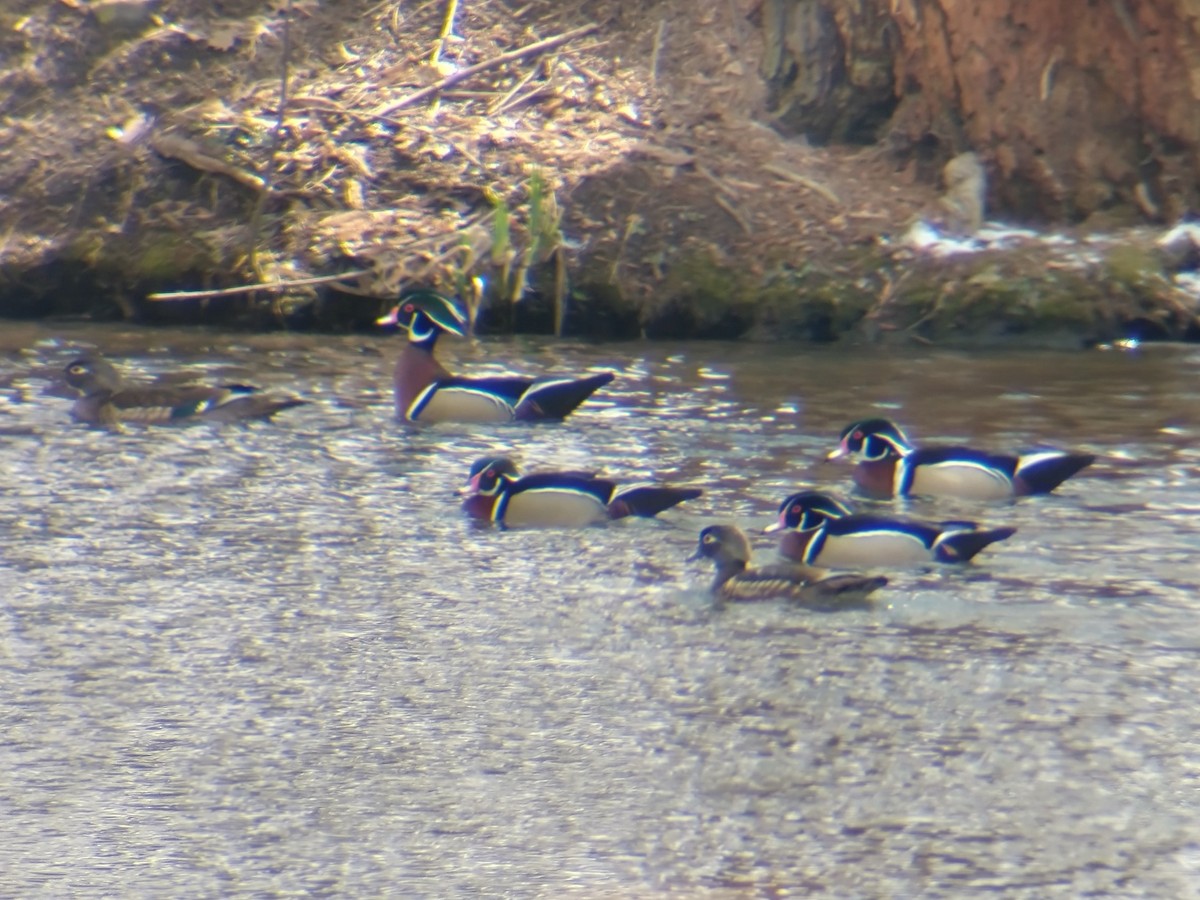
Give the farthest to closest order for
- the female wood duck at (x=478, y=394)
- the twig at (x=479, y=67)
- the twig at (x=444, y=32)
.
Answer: the twig at (x=444, y=32), the twig at (x=479, y=67), the female wood duck at (x=478, y=394)

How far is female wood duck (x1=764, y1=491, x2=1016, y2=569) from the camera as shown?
26.9 feet

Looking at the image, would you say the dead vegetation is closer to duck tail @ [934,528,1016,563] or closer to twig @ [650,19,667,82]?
twig @ [650,19,667,82]

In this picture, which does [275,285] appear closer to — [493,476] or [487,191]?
[487,191]

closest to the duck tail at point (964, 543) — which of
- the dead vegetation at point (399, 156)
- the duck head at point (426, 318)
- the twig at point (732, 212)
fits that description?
the duck head at point (426, 318)

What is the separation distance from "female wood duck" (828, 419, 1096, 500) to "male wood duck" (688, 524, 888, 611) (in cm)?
159

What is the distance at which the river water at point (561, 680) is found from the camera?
Answer: 5.38 meters

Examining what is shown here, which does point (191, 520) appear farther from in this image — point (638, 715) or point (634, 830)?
point (634, 830)

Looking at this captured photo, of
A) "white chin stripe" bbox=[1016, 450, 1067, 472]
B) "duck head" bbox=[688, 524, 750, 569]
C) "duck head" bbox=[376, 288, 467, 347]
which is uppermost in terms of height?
"duck head" bbox=[376, 288, 467, 347]

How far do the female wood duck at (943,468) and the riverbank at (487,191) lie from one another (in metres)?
4.41

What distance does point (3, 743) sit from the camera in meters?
6.19

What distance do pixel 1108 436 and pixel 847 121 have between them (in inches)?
213

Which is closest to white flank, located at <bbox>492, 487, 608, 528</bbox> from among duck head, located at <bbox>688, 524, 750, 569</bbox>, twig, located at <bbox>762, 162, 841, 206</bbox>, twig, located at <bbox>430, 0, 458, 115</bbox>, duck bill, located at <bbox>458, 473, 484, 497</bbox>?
duck bill, located at <bbox>458, 473, 484, 497</bbox>

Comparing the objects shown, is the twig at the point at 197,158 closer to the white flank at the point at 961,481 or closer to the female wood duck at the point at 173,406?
the female wood duck at the point at 173,406

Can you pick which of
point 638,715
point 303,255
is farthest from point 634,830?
point 303,255
